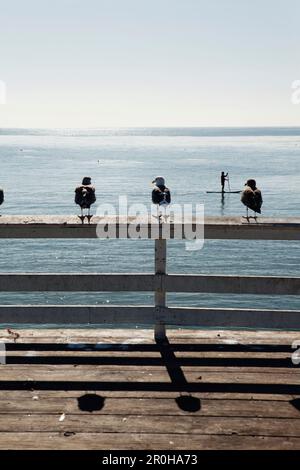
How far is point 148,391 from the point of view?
5.05 m

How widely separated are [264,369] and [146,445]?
76.4 inches

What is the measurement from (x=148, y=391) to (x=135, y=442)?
3.00 feet

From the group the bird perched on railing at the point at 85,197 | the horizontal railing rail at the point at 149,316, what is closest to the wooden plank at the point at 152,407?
the horizontal railing rail at the point at 149,316

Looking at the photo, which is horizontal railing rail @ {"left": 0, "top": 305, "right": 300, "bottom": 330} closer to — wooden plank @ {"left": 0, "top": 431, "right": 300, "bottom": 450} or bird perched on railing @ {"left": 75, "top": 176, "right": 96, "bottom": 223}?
bird perched on railing @ {"left": 75, "top": 176, "right": 96, "bottom": 223}

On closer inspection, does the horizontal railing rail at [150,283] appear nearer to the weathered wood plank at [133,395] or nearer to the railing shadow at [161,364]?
the railing shadow at [161,364]

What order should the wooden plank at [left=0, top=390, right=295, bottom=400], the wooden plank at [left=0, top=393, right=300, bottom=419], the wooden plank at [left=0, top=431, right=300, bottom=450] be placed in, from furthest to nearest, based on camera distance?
1. the wooden plank at [left=0, top=390, right=295, bottom=400]
2. the wooden plank at [left=0, top=393, right=300, bottom=419]
3. the wooden plank at [left=0, top=431, right=300, bottom=450]

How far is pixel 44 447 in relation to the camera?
4.05 meters

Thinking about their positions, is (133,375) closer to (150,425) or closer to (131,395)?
(131,395)

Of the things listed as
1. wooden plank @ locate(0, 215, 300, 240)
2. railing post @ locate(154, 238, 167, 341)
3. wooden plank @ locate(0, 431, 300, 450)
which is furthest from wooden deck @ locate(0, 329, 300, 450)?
wooden plank @ locate(0, 215, 300, 240)

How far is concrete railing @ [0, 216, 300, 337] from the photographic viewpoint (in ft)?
18.4

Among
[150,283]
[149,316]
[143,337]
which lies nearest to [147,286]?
[150,283]

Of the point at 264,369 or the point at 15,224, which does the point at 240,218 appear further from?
the point at 15,224

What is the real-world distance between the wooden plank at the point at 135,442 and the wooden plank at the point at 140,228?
209 centimetres

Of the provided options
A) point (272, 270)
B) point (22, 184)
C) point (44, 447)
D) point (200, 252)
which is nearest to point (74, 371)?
point (44, 447)
